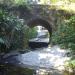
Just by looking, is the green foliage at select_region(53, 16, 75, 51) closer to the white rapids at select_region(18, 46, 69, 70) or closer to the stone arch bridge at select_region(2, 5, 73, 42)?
the white rapids at select_region(18, 46, 69, 70)

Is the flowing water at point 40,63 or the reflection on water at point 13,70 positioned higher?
the reflection on water at point 13,70

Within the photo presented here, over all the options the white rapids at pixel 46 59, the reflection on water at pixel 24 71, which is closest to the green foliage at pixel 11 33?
the white rapids at pixel 46 59

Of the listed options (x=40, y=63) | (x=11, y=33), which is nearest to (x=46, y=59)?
(x=40, y=63)

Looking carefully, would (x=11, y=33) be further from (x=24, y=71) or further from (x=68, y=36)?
(x=24, y=71)

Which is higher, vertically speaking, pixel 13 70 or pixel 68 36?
Answer: pixel 68 36

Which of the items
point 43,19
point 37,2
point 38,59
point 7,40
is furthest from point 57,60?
point 37,2

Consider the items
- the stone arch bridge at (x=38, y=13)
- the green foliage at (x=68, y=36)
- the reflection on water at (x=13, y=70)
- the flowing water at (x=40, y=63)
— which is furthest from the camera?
the stone arch bridge at (x=38, y=13)

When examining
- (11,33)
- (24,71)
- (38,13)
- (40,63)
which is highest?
(38,13)

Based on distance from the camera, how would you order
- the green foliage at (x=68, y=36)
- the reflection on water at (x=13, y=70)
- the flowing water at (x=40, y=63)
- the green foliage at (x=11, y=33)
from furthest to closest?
the green foliage at (x=11, y=33), the green foliage at (x=68, y=36), the flowing water at (x=40, y=63), the reflection on water at (x=13, y=70)

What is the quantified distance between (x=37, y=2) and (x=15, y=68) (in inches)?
460

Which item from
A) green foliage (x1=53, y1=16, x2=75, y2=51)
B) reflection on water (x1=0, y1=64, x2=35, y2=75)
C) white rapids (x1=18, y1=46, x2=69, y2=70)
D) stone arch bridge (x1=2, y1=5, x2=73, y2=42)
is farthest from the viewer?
stone arch bridge (x1=2, y1=5, x2=73, y2=42)

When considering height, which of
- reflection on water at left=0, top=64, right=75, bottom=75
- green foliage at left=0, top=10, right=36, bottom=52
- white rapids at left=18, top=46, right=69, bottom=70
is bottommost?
white rapids at left=18, top=46, right=69, bottom=70

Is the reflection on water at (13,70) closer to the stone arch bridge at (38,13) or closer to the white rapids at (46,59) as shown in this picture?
the white rapids at (46,59)

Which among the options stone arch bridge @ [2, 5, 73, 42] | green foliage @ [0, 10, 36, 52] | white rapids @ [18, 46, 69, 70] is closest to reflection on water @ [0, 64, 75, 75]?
white rapids @ [18, 46, 69, 70]
